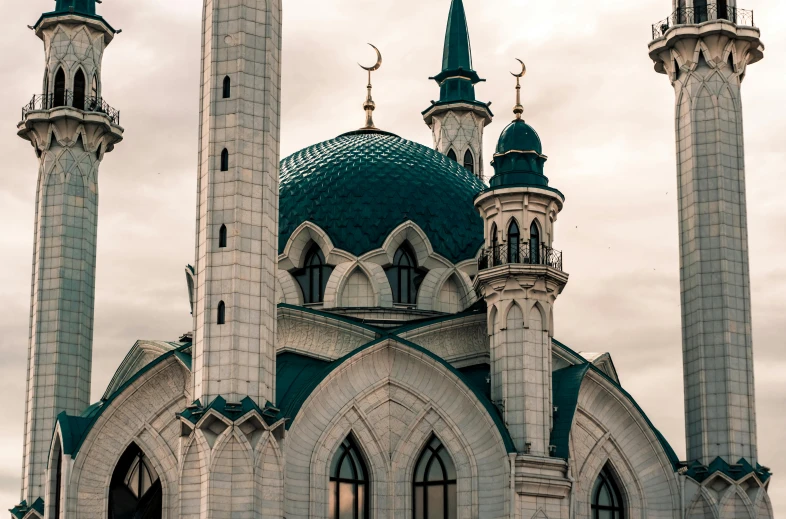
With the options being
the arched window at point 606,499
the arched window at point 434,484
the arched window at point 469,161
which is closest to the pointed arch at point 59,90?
the arched window at point 434,484

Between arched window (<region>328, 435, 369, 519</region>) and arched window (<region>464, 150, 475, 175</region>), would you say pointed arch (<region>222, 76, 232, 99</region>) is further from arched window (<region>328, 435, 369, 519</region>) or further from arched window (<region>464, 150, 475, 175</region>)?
arched window (<region>464, 150, 475, 175</region>)

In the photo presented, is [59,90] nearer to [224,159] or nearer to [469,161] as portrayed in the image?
[224,159]

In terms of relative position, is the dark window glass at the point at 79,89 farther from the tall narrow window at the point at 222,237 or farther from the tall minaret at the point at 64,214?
the tall narrow window at the point at 222,237

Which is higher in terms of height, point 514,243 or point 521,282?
point 514,243

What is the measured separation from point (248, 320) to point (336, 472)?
4.90 metres

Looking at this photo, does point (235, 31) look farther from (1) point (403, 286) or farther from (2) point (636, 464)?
(2) point (636, 464)

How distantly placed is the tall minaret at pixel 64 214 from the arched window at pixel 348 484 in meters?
8.74

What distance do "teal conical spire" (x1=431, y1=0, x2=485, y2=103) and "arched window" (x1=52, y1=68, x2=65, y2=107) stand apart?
15815 millimetres

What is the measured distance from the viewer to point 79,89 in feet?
148

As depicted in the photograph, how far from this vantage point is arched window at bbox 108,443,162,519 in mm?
38656

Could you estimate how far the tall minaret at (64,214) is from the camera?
4244cm

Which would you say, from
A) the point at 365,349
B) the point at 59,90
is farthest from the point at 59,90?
the point at 365,349

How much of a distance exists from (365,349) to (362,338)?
2414 mm

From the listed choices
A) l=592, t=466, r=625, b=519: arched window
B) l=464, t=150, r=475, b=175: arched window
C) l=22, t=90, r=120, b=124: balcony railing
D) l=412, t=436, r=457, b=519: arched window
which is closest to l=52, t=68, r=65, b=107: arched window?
l=22, t=90, r=120, b=124: balcony railing
